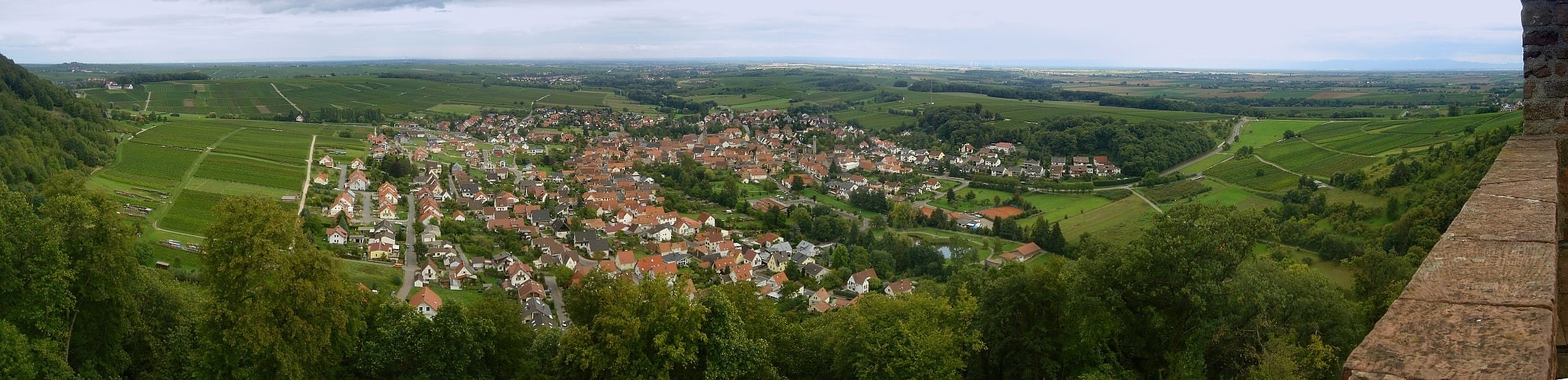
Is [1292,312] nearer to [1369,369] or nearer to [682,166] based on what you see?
[1369,369]

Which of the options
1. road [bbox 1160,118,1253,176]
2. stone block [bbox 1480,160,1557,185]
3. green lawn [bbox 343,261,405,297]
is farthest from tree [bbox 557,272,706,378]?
road [bbox 1160,118,1253,176]

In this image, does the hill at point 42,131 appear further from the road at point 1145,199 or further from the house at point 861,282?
the road at point 1145,199

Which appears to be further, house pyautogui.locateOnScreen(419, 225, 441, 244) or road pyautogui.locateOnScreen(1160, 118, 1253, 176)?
road pyautogui.locateOnScreen(1160, 118, 1253, 176)

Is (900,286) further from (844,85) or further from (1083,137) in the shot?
(844,85)

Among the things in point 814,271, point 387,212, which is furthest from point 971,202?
point 387,212

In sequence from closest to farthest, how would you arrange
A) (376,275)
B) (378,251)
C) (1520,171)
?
(1520,171) < (376,275) < (378,251)

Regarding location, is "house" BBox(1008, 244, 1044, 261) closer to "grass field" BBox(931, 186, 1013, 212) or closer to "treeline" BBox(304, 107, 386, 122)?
"grass field" BBox(931, 186, 1013, 212)

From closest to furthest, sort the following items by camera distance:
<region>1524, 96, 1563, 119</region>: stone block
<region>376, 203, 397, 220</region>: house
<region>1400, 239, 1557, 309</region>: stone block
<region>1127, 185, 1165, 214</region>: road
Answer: <region>1400, 239, 1557, 309</region>: stone block
<region>1524, 96, 1563, 119</region>: stone block
<region>1127, 185, 1165, 214</region>: road
<region>376, 203, 397, 220</region>: house
